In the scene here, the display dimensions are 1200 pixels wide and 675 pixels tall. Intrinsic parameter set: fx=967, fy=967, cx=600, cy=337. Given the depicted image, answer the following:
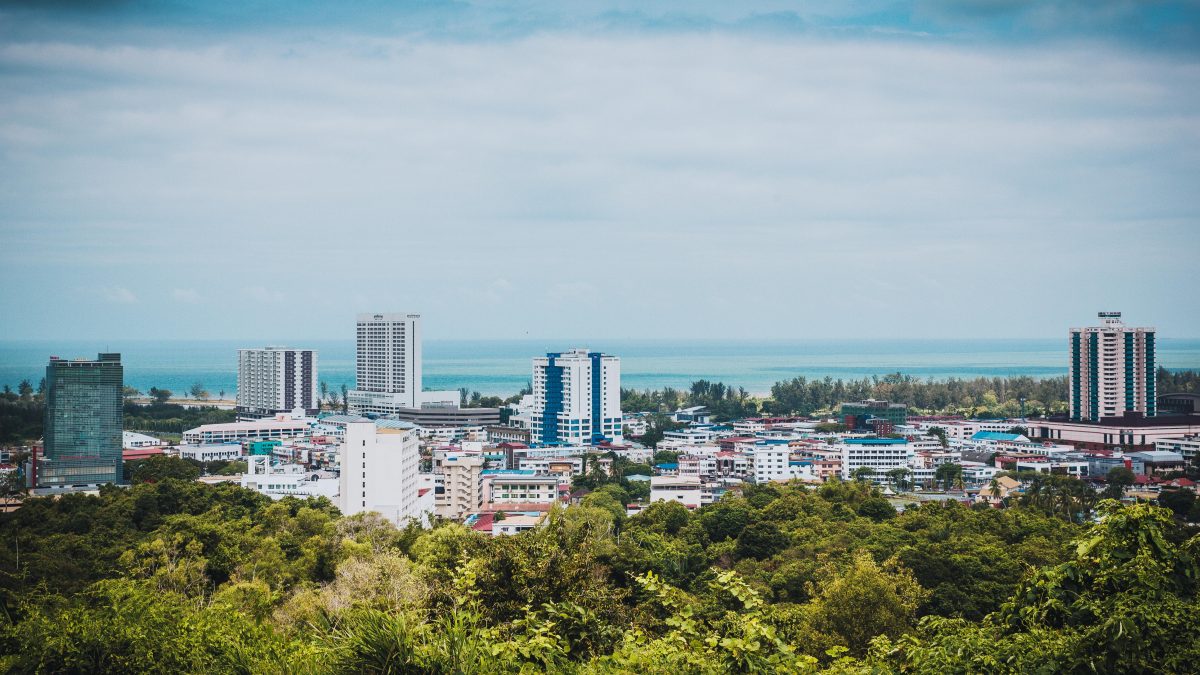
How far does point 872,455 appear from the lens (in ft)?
76.5

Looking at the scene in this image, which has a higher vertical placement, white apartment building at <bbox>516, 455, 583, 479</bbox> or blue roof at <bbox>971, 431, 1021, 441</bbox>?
blue roof at <bbox>971, 431, 1021, 441</bbox>

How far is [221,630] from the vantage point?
3.71m

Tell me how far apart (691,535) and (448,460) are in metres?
9.66

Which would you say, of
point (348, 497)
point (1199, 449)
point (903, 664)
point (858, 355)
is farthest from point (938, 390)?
point (858, 355)

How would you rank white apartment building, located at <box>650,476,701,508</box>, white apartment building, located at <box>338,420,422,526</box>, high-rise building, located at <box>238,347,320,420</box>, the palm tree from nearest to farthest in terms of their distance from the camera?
white apartment building, located at <box>338,420,422,526</box> → white apartment building, located at <box>650,476,701,508</box> → the palm tree → high-rise building, located at <box>238,347,320,420</box>

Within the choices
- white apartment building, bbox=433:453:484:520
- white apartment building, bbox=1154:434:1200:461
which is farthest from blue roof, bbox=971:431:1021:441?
white apartment building, bbox=433:453:484:520

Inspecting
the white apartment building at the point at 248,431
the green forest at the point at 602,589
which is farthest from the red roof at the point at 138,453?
the green forest at the point at 602,589

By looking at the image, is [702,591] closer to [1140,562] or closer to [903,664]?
[903,664]

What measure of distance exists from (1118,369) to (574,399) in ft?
52.6

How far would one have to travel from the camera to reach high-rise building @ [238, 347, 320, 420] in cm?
3828

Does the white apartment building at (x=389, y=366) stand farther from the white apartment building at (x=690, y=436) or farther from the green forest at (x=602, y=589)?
the green forest at (x=602, y=589)

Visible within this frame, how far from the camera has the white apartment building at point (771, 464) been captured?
75.0 ft

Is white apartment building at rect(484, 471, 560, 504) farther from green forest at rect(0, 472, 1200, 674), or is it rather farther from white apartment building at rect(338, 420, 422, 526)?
white apartment building at rect(338, 420, 422, 526)

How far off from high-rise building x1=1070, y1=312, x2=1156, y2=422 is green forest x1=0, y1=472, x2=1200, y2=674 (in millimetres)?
15955
